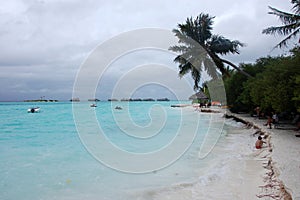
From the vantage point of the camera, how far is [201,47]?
1872 cm

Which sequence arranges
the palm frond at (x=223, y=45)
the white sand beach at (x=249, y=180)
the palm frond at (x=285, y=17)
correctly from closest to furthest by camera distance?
the white sand beach at (x=249, y=180)
the palm frond at (x=285, y=17)
the palm frond at (x=223, y=45)

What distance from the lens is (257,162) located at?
309 inches

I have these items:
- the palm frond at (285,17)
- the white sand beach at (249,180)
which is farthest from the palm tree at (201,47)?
the white sand beach at (249,180)

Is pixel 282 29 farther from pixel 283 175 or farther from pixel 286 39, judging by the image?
pixel 283 175

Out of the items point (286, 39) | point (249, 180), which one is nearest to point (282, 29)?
point (286, 39)

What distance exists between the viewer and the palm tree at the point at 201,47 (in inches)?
727

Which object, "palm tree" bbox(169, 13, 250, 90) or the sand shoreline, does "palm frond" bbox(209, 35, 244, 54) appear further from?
the sand shoreline

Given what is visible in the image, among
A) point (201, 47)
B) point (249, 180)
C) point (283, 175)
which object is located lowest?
point (249, 180)

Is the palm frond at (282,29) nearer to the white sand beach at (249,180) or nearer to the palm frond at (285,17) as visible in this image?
the palm frond at (285,17)

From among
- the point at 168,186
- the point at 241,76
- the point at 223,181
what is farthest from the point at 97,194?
the point at 241,76

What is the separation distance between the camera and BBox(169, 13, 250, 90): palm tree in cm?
1847

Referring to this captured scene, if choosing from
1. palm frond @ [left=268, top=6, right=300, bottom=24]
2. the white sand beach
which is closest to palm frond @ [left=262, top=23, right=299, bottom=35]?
palm frond @ [left=268, top=6, right=300, bottom=24]

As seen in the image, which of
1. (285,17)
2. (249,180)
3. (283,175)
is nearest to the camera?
(283,175)

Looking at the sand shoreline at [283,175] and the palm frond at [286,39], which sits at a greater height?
the palm frond at [286,39]
